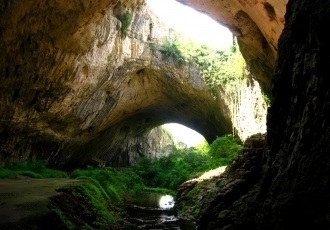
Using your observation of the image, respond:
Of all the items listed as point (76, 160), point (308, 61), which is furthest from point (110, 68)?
point (308, 61)

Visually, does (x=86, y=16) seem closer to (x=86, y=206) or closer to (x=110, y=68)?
(x=110, y=68)

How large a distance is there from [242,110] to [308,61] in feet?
38.6

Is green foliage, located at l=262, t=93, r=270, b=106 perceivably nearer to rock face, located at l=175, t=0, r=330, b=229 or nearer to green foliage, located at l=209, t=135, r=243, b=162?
green foliage, located at l=209, t=135, r=243, b=162

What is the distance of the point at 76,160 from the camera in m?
21.8

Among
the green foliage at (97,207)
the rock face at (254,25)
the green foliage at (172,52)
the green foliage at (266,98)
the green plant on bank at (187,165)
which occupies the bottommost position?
the green foliage at (97,207)

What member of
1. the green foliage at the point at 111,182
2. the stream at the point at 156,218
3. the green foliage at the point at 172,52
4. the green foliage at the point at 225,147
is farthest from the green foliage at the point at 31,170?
the green foliage at the point at 172,52

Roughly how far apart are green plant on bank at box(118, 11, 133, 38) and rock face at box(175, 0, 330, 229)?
1038 centimetres

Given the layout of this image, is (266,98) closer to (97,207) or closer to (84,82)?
(84,82)

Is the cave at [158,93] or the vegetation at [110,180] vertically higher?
the cave at [158,93]

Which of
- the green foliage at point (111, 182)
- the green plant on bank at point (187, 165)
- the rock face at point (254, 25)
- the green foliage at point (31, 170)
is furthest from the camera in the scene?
the green plant on bank at point (187, 165)

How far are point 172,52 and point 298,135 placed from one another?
1461 cm

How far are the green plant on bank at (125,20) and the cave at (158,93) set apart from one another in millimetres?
175

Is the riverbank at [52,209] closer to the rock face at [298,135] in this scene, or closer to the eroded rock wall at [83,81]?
the rock face at [298,135]

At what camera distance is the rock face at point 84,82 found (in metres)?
10.8
